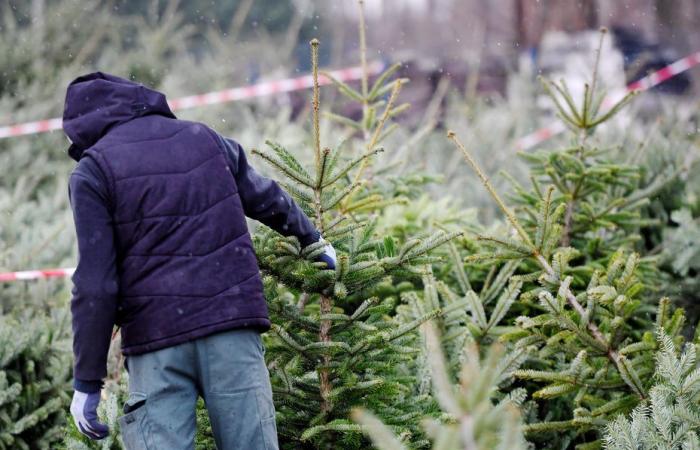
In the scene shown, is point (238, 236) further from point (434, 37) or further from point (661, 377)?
point (434, 37)

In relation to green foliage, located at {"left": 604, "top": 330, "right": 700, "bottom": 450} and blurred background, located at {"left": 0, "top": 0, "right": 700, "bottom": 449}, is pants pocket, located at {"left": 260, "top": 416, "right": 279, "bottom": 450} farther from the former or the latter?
blurred background, located at {"left": 0, "top": 0, "right": 700, "bottom": 449}

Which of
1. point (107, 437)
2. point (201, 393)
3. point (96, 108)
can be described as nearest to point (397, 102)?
point (107, 437)

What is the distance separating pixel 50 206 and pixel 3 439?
119 inches

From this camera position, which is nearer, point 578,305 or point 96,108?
point 96,108

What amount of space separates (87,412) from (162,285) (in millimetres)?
475

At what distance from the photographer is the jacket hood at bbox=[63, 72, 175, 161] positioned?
9.44 feet

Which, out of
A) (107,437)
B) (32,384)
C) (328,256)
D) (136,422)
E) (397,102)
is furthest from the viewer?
(397,102)

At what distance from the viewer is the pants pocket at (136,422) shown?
271cm

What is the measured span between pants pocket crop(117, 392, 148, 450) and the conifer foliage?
0.60 m

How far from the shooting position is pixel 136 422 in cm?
272

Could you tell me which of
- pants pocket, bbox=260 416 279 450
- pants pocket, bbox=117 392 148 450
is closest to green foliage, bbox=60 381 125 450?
pants pocket, bbox=117 392 148 450

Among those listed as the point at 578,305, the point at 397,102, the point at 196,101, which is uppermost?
the point at 397,102

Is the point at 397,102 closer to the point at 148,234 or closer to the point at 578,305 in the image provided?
the point at 578,305

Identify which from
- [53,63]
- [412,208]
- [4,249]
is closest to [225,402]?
[412,208]
